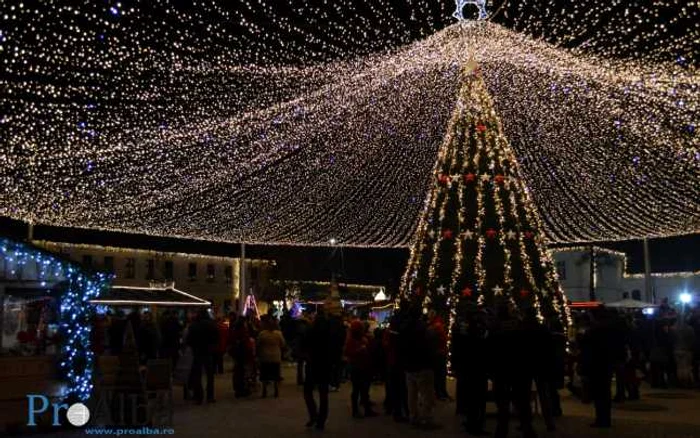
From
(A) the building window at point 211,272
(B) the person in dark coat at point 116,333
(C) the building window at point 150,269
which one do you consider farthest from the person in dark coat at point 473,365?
(A) the building window at point 211,272

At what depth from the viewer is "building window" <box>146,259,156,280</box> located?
5166 cm

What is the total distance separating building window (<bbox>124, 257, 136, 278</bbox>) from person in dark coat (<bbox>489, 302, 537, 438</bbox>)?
45.3 m

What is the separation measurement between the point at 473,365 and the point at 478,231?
683 cm

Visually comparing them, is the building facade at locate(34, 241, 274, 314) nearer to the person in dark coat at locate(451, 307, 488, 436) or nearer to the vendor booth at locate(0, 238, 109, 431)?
the vendor booth at locate(0, 238, 109, 431)

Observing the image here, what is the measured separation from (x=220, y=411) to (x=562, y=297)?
7912mm

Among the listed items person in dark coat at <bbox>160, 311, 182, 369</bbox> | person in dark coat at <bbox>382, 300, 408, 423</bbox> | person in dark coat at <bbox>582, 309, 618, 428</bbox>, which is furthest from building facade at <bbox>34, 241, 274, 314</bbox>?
person in dark coat at <bbox>582, 309, 618, 428</bbox>

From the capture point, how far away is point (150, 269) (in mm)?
51969

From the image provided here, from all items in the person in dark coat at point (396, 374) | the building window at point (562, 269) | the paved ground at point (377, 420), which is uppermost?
the building window at point (562, 269)

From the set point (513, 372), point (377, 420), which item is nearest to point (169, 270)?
point (377, 420)

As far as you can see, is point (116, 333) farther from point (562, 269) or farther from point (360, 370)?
point (562, 269)

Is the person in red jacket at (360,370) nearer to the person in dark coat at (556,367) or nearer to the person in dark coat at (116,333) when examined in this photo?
the person in dark coat at (556,367)

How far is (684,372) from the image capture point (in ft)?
49.0

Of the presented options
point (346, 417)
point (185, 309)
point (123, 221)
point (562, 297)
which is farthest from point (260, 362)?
point (185, 309)

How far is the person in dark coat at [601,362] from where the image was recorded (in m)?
9.88
